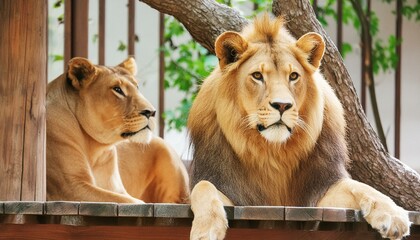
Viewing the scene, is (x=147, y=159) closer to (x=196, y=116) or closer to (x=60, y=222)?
(x=196, y=116)

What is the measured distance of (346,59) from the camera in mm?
8789

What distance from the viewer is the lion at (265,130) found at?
4629 millimetres

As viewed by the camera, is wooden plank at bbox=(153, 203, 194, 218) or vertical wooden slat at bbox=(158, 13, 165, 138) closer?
wooden plank at bbox=(153, 203, 194, 218)

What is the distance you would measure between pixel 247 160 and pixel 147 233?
27.9 inches

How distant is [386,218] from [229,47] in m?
1.19

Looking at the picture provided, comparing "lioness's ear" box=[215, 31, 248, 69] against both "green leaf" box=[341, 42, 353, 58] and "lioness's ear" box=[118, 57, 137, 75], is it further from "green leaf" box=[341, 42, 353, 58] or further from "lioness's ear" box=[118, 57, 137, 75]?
"green leaf" box=[341, 42, 353, 58]

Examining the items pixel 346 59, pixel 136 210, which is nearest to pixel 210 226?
pixel 136 210

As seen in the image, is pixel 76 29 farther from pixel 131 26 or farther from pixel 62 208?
pixel 62 208

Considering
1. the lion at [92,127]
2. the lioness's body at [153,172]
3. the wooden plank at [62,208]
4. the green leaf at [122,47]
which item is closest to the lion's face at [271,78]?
the wooden plank at [62,208]

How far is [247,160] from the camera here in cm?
475

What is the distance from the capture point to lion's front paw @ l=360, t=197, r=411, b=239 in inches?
156

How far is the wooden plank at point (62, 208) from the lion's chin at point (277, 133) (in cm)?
88

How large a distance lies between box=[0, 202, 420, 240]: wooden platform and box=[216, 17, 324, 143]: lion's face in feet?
1.59

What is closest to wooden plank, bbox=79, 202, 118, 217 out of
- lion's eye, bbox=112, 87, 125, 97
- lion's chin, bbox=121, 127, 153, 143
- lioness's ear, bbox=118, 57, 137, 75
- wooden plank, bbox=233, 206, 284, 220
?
wooden plank, bbox=233, 206, 284, 220
